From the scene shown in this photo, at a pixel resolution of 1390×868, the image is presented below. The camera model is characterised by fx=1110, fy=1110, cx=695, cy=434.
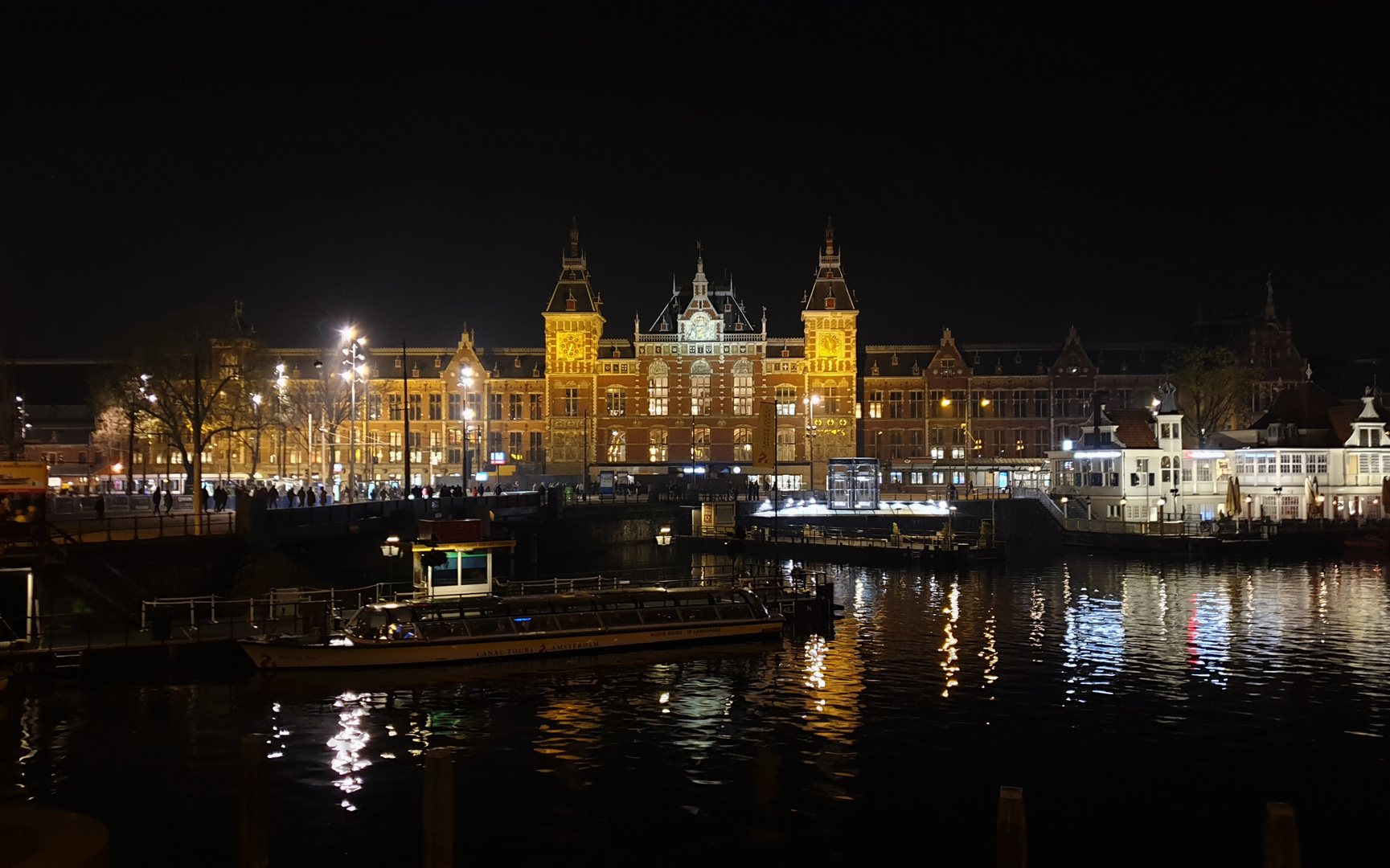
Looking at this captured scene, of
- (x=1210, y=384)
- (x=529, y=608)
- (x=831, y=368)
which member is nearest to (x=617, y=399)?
(x=831, y=368)

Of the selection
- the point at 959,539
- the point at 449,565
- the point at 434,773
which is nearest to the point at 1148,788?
the point at 434,773

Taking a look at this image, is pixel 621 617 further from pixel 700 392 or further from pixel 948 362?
pixel 948 362

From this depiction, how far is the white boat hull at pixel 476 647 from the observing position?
33.7 metres

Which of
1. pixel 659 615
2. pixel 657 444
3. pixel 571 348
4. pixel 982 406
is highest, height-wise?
pixel 571 348

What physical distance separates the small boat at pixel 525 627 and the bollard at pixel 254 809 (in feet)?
62.8

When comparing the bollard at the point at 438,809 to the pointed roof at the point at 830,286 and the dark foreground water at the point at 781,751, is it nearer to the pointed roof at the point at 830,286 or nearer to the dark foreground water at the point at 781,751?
the dark foreground water at the point at 781,751

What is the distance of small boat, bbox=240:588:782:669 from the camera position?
34094mm

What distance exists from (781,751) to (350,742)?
10288 mm

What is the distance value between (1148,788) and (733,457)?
9640 centimetres

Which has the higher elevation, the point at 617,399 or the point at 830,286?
the point at 830,286

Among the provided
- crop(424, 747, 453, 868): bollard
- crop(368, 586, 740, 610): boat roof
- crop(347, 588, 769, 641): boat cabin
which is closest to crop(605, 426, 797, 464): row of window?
crop(347, 588, 769, 641): boat cabin

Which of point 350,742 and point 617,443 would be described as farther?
point 617,443

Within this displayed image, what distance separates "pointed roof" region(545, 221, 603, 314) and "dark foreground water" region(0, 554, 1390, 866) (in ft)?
275

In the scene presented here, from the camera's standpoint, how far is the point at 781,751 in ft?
85.2
